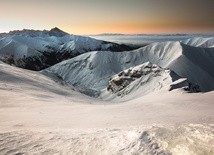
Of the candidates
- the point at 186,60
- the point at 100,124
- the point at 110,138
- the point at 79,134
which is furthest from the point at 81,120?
the point at 186,60

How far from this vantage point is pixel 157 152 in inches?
288

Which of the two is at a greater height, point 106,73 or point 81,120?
point 81,120

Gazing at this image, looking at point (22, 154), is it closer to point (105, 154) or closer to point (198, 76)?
point (105, 154)

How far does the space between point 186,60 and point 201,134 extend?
17321 cm

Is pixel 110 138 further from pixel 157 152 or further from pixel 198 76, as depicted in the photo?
pixel 198 76

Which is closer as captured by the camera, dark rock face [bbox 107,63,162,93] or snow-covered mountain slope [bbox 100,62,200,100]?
snow-covered mountain slope [bbox 100,62,200,100]

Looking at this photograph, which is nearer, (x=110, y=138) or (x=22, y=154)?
(x=22, y=154)

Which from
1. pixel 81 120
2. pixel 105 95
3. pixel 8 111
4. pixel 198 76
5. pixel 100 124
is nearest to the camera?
pixel 100 124

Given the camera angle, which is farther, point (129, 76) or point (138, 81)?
point (129, 76)

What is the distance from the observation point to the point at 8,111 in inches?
608

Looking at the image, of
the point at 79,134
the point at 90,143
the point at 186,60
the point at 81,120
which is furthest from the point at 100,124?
the point at 186,60

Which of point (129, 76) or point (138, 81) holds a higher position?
point (129, 76)

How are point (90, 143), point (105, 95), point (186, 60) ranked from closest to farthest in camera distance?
point (90, 143) → point (105, 95) → point (186, 60)

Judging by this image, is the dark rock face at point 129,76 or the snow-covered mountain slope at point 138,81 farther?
the dark rock face at point 129,76
